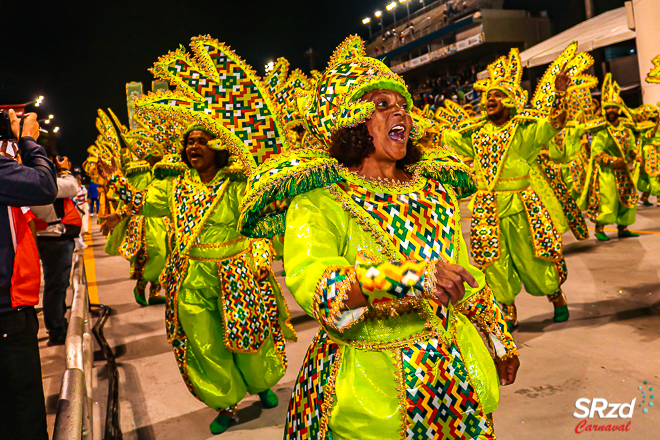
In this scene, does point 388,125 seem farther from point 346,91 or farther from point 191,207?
point 191,207

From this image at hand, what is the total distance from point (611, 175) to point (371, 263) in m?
8.60

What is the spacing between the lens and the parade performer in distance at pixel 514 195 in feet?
15.8

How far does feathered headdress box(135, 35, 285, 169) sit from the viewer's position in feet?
10.1

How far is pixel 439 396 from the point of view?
166 centimetres

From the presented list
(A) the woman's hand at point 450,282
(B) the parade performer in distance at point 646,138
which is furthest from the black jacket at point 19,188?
(B) the parade performer in distance at point 646,138

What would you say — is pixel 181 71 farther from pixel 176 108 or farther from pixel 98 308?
pixel 98 308

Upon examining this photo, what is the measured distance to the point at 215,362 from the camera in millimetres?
3547

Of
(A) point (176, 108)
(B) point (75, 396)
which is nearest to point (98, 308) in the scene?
(A) point (176, 108)

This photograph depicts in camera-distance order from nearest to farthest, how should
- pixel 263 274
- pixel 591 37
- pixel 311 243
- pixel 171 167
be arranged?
pixel 311 243 → pixel 263 274 → pixel 171 167 → pixel 591 37

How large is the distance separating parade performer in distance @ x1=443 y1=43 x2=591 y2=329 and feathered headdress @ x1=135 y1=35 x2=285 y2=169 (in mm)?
2406

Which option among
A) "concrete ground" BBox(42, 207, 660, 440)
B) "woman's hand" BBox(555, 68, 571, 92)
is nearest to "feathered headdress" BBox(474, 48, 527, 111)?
"woman's hand" BBox(555, 68, 571, 92)

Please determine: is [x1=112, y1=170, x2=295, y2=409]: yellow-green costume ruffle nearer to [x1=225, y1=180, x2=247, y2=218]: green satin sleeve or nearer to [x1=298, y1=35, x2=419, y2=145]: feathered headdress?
[x1=225, y1=180, x2=247, y2=218]: green satin sleeve

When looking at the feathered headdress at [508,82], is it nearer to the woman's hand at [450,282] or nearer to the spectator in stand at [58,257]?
the woman's hand at [450,282]

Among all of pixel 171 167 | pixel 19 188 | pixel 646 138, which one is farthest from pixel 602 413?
pixel 646 138
